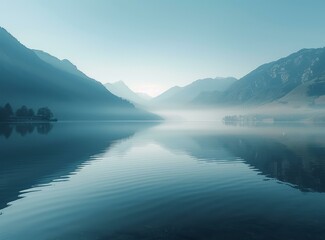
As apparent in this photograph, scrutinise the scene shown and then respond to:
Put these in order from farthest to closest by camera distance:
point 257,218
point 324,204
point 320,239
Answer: point 324,204, point 257,218, point 320,239

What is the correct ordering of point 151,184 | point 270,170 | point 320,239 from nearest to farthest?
point 320,239 → point 151,184 → point 270,170

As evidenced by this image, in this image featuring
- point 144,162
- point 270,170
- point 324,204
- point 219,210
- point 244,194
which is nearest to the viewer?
point 219,210

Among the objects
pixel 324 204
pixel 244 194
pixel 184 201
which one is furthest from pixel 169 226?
pixel 324 204

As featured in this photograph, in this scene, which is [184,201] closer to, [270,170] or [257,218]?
[257,218]

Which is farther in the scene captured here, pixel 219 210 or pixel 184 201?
pixel 184 201

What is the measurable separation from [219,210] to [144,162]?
36482mm

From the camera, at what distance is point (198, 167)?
5984 centimetres

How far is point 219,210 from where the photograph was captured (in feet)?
103

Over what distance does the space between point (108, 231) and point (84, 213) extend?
6185mm

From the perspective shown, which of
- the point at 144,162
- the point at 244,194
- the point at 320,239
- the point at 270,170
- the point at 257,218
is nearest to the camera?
the point at 320,239

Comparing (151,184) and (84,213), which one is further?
(151,184)

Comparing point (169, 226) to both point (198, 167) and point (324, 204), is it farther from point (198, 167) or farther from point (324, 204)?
point (198, 167)

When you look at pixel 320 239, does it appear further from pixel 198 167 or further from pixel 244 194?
pixel 198 167

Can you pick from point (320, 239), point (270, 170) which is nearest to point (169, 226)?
point (320, 239)
